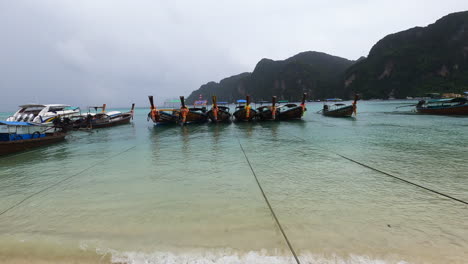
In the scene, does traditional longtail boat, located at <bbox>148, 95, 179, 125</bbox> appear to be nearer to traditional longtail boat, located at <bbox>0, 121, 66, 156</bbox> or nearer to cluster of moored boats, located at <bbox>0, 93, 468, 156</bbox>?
cluster of moored boats, located at <bbox>0, 93, 468, 156</bbox>

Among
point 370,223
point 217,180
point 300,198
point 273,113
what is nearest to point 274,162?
point 217,180

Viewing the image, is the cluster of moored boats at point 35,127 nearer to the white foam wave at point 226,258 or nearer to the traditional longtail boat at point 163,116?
the traditional longtail boat at point 163,116

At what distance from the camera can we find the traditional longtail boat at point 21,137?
484 inches

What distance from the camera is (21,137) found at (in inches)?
537

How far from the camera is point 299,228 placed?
147 inches

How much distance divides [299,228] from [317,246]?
557 millimetres

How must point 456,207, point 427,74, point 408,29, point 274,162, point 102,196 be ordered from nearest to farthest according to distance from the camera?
point 456,207, point 102,196, point 274,162, point 427,74, point 408,29

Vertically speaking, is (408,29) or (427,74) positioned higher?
(408,29)

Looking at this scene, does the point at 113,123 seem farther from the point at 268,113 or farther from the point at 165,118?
the point at 268,113

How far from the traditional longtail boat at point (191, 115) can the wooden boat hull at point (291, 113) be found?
11.4 meters

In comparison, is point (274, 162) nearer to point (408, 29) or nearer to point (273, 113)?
point (273, 113)

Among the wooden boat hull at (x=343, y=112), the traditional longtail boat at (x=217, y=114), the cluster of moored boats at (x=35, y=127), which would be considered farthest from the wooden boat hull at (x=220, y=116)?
the wooden boat hull at (x=343, y=112)

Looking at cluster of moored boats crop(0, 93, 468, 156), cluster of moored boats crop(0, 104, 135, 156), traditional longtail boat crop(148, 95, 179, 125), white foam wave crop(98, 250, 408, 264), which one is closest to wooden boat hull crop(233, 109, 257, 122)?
cluster of moored boats crop(0, 93, 468, 156)

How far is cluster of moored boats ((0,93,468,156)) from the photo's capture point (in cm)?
1345
